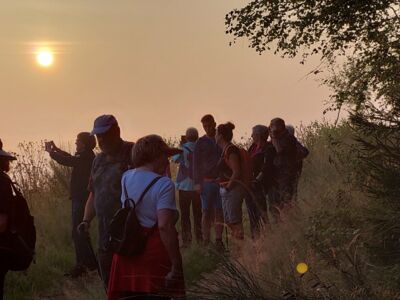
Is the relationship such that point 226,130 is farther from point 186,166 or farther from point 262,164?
point 186,166

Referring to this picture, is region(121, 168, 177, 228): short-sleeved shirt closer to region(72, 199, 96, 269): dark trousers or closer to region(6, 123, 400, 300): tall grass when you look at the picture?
region(6, 123, 400, 300): tall grass

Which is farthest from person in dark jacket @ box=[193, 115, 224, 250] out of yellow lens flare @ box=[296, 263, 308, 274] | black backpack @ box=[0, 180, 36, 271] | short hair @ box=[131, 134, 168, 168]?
short hair @ box=[131, 134, 168, 168]

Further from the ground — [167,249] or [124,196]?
[124,196]

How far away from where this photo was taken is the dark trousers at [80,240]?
1145 cm

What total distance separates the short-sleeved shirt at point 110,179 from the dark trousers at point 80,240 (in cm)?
494

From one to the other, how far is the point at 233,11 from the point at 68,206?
563 centimetres

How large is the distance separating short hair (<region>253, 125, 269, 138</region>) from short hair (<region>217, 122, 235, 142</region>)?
3.16 ft

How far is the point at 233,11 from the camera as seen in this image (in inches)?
507

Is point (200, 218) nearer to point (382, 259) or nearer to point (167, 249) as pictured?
point (382, 259)

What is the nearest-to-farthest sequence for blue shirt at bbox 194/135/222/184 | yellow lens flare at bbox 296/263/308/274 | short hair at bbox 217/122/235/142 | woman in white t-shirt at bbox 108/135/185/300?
woman in white t-shirt at bbox 108/135/185/300, yellow lens flare at bbox 296/263/308/274, short hair at bbox 217/122/235/142, blue shirt at bbox 194/135/222/184

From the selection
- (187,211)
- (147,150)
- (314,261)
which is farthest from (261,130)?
(147,150)

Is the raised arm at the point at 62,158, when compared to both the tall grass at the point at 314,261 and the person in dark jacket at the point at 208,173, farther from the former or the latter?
the tall grass at the point at 314,261

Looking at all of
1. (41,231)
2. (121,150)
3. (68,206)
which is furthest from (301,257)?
(68,206)

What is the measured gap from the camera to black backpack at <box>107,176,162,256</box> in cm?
513
